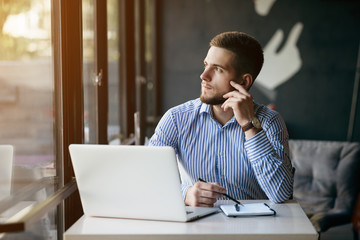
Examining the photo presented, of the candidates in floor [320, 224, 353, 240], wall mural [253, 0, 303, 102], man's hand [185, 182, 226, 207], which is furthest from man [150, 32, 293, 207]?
wall mural [253, 0, 303, 102]

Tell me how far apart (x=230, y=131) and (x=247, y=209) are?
522mm

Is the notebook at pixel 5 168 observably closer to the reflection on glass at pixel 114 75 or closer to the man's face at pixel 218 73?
the man's face at pixel 218 73

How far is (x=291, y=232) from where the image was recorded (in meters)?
1.47

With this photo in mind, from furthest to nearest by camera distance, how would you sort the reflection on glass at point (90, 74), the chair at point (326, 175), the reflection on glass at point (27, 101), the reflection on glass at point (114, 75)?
the chair at point (326, 175), the reflection on glass at point (114, 75), the reflection on glass at point (90, 74), the reflection on glass at point (27, 101)

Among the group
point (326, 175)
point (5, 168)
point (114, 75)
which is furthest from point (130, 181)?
point (326, 175)

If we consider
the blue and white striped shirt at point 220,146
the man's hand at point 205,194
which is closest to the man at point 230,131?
the blue and white striped shirt at point 220,146

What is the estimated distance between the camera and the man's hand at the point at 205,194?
1.74 m

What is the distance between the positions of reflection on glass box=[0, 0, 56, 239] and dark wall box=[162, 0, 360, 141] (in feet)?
9.64

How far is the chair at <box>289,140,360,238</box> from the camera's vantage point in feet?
12.5

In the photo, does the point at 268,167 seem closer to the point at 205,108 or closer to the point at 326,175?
the point at 205,108

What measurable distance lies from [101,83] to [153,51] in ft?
6.82

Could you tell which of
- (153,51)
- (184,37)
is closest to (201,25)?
(184,37)

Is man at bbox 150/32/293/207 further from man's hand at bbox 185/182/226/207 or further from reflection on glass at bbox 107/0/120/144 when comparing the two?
reflection on glass at bbox 107/0/120/144

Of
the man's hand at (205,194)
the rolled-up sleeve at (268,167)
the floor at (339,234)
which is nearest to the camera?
the man's hand at (205,194)
